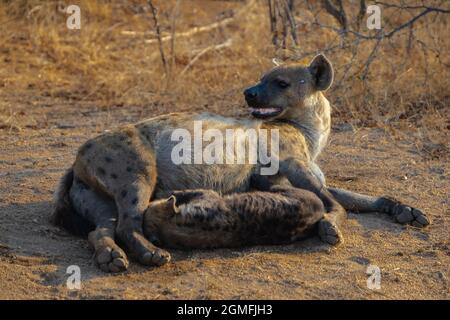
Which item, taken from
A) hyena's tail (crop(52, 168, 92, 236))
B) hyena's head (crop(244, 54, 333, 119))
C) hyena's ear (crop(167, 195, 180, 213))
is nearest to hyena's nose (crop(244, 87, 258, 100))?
hyena's head (crop(244, 54, 333, 119))

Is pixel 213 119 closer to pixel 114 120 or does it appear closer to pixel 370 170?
pixel 370 170

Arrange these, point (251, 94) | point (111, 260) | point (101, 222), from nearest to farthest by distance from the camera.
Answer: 1. point (111, 260)
2. point (101, 222)
3. point (251, 94)

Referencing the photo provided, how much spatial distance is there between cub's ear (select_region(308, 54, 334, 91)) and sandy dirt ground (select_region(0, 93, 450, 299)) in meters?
0.53

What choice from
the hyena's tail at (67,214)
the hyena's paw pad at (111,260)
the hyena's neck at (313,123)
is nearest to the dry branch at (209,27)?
the hyena's neck at (313,123)

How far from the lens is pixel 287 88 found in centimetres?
442

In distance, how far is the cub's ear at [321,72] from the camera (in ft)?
14.5

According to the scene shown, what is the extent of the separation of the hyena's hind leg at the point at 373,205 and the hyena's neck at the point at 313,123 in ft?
1.35

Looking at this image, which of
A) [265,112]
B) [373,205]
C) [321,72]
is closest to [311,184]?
[373,205]

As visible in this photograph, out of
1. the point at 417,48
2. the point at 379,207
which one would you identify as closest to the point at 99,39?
the point at 417,48

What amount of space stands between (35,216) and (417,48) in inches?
154

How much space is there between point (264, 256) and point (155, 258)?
1.50 feet

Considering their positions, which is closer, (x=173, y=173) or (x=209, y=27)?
(x=173, y=173)

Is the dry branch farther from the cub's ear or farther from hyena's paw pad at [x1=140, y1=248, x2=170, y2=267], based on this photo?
hyena's paw pad at [x1=140, y1=248, x2=170, y2=267]

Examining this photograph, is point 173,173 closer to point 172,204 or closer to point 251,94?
point 172,204
